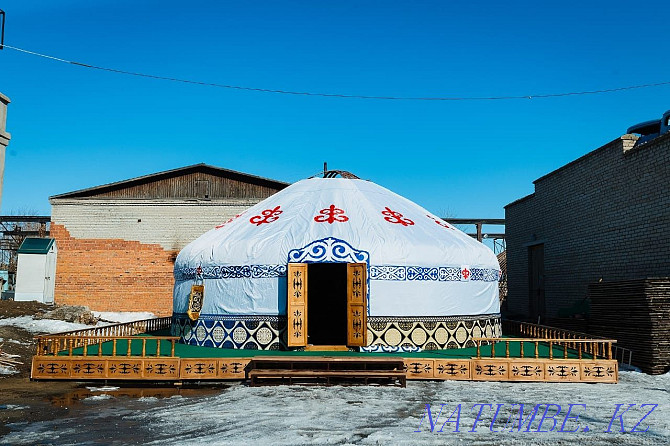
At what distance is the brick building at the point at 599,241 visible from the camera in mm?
9078

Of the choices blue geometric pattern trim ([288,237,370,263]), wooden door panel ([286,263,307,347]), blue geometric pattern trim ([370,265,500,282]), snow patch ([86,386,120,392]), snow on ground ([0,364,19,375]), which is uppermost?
blue geometric pattern trim ([288,237,370,263])

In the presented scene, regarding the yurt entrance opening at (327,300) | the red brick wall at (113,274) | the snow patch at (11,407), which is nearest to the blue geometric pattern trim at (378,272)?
the yurt entrance opening at (327,300)

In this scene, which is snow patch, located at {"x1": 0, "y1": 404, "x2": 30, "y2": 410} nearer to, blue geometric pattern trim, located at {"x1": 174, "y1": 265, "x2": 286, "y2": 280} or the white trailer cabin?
blue geometric pattern trim, located at {"x1": 174, "y1": 265, "x2": 286, "y2": 280}

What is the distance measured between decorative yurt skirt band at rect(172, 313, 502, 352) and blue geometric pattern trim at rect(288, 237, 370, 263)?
92 centimetres

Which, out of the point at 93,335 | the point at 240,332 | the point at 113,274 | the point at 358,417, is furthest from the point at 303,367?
the point at 113,274

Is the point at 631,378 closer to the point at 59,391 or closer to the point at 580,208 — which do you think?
the point at 580,208

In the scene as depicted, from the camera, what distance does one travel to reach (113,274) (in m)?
16.1

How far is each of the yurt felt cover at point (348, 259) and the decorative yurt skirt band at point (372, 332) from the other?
0.11 metres

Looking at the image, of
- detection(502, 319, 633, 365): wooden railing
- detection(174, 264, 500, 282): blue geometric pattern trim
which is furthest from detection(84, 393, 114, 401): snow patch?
detection(502, 319, 633, 365): wooden railing

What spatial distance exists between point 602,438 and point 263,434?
9.02ft

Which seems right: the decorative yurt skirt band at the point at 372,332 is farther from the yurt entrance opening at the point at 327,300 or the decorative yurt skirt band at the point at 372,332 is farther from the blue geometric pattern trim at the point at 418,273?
the yurt entrance opening at the point at 327,300

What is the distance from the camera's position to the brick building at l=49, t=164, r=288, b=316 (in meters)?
16.0

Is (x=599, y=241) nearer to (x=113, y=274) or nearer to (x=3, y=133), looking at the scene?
(x=3, y=133)

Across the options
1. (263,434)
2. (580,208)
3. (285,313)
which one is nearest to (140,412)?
(263,434)
